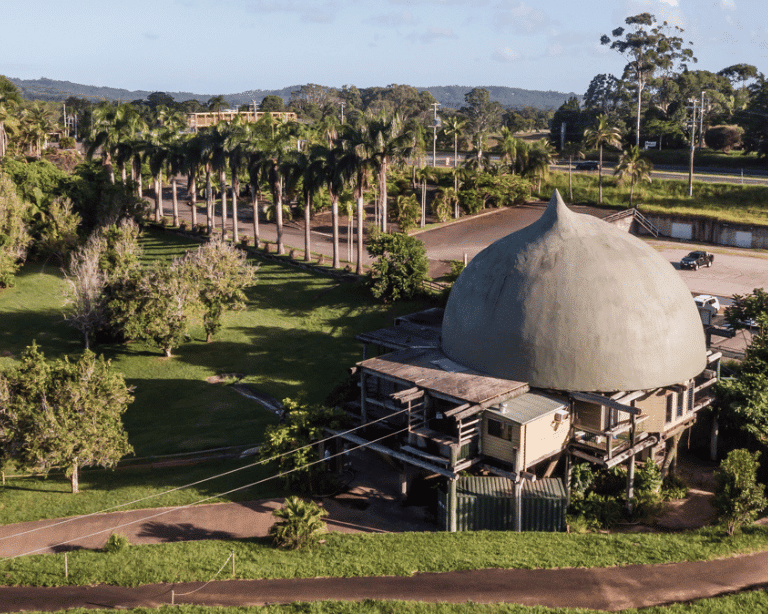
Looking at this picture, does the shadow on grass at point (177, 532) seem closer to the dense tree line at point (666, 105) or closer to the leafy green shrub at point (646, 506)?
the leafy green shrub at point (646, 506)

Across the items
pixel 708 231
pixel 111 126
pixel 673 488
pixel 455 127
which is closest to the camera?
pixel 673 488

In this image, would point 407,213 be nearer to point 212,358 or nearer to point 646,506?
point 212,358

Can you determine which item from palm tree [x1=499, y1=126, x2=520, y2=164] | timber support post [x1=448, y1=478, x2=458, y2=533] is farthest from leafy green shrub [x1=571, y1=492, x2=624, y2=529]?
palm tree [x1=499, y1=126, x2=520, y2=164]

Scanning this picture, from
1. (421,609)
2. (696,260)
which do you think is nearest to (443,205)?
(696,260)

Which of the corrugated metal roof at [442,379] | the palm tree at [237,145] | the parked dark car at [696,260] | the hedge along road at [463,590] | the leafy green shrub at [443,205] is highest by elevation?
the palm tree at [237,145]

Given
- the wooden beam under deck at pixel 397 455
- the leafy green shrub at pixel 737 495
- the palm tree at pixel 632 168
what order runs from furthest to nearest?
the palm tree at pixel 632 168, the wooden beam under deck at pixel 397 455, the leafy green shrub at pixel 737 495

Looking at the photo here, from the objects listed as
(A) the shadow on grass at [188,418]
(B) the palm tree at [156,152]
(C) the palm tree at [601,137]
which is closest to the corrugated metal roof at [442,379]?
(A) the shadow on grass at [188,418]

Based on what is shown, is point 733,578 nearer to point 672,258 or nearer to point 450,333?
point 450,333

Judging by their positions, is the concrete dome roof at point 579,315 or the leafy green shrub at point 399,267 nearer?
the concrete dome roof at point 579,315
